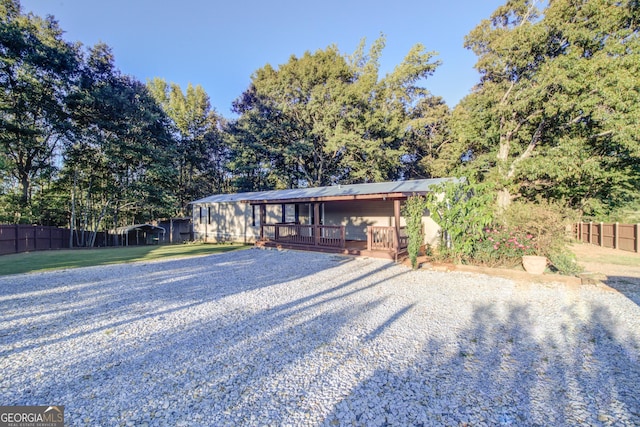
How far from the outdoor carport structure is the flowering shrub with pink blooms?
1989cm

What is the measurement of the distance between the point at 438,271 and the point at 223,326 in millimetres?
5769

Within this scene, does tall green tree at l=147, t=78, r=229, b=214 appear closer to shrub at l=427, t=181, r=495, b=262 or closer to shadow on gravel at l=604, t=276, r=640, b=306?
shrub at l=427, t=181, r=495, b=262

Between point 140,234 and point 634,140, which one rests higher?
point 634,140

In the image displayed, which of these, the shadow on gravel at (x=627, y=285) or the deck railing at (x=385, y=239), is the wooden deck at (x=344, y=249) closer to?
the deck railing at (x=385, y=239)

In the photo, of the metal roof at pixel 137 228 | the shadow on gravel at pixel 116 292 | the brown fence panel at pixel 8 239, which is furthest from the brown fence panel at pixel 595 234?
the brown fence panel at pixel 8 239

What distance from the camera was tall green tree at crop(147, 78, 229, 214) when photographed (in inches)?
1024

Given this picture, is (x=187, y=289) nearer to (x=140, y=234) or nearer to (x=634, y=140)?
(x=634, y=140)

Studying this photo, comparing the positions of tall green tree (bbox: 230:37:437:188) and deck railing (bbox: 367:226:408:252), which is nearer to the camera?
deck railing (bbox: 367:226:408:252)

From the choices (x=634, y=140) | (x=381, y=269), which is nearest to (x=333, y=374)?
(x=381, y=269)

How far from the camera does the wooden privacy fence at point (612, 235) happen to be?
1130 centimetres

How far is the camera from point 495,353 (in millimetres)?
3166

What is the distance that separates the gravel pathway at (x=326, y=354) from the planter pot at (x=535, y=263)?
2.34 ft

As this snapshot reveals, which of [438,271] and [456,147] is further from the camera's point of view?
[456,147]

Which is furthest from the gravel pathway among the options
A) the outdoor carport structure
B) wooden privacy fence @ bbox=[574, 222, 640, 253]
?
the outdoor carport structure
